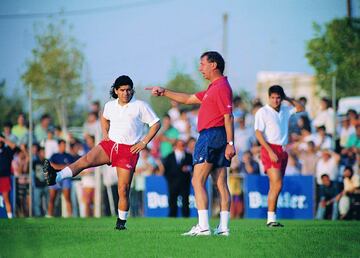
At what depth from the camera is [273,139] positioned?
1634 cm

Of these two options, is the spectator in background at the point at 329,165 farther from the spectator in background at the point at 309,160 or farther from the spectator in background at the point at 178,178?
the spectator in background at the point at 178,178

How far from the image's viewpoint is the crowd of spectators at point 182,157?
24.3 metres

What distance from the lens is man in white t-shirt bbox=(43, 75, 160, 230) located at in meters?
14.1

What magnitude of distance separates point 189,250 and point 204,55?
132 inches

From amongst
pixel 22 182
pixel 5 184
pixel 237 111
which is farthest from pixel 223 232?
pixel 237 111

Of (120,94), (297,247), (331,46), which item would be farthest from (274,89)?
(331,46)

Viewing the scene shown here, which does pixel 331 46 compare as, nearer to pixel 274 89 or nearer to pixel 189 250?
pixel 274 89

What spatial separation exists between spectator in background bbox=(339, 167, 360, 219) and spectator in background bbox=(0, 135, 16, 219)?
8119mm

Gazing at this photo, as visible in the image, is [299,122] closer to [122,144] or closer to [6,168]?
[6,168]

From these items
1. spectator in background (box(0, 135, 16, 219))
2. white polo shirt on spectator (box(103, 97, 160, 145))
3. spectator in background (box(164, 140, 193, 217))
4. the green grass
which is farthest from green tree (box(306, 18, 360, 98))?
the green grass

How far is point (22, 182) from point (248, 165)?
5.88 m

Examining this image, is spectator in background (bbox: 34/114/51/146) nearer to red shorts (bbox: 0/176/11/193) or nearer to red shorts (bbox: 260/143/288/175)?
red shorts (bbox: 0/176/11/193)

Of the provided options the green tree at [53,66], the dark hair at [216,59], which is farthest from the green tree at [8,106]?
the dark hair at [216,59]

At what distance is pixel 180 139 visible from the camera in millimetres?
25312
